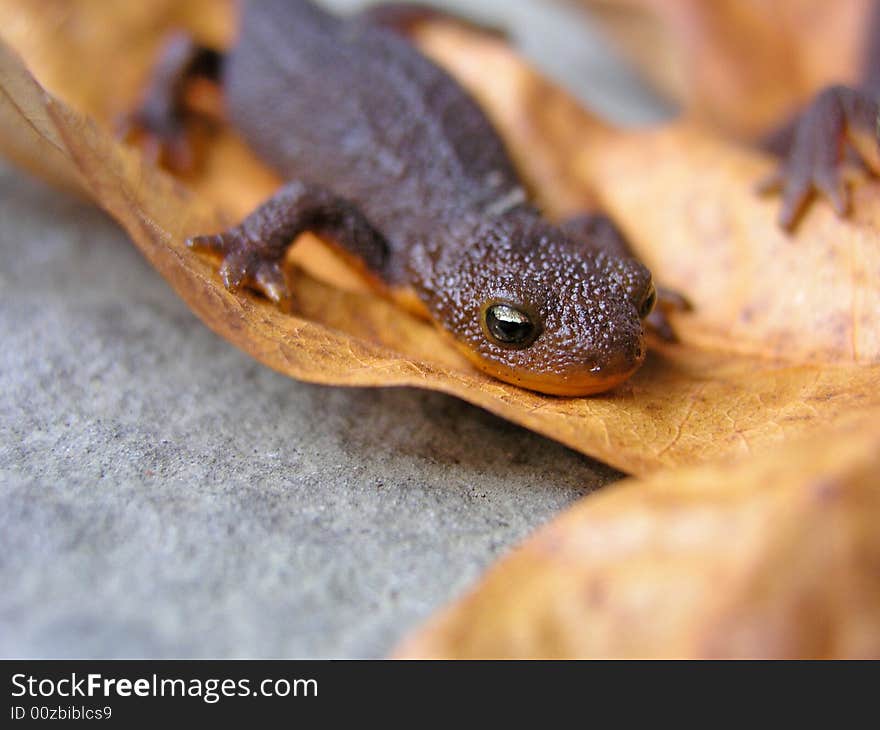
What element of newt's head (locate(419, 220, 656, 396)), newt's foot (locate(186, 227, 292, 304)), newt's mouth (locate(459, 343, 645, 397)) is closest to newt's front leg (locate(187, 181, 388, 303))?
newt's foot (locate(186, 227, 292, 304))

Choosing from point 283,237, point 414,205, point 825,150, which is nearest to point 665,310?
point 825,150

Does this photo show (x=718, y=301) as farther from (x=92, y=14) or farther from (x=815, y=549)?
(x=92, y=14)

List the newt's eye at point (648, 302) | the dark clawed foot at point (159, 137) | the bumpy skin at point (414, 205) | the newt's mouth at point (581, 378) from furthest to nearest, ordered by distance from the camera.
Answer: the dark clawed foot at point (159, 137)
the newt's eye at point (648, 302)
the bumpy skin at point (414, 205)
the newt's mouth at point (581, 378)

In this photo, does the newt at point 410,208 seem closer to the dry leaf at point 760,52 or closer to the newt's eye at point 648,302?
the newt's eye at point 648,302

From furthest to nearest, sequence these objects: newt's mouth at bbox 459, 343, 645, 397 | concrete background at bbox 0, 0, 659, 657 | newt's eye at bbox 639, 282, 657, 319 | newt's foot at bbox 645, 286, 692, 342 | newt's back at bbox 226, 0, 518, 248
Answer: newt's back at bbox 226, 0, 518, 248 < newt's foot at bbox 645, 286, 692, 342 < newt's eye at bbox 639, 282, 657, 319 < newt's mouth at bbox 459, 343, 645, 397 < concrete background at bbox 0, 0, 659, 657

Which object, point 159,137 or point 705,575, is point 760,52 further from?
point 705,575

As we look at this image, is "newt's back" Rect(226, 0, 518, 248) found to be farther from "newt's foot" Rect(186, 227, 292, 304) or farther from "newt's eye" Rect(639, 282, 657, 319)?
"newt's eye" Rect(639, 282, 657, 319)

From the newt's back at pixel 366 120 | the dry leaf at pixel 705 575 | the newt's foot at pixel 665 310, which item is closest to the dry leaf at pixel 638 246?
the newt's foot at pixel 665 310

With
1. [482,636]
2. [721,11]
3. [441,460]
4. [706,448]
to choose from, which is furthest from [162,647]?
[721,11]
